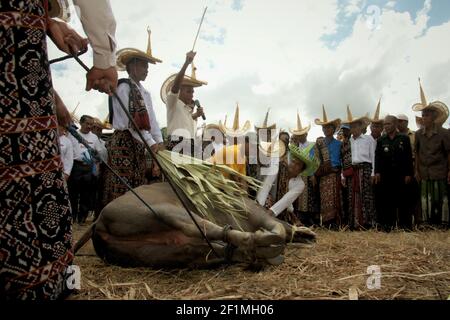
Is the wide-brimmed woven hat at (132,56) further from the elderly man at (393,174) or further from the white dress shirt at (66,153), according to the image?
the elderly man at (393,174)

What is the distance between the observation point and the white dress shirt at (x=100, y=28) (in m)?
1.94

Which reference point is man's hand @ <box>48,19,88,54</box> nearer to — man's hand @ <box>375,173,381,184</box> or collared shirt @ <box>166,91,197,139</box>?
collared shirt @ <box>166,91,197,139</box>

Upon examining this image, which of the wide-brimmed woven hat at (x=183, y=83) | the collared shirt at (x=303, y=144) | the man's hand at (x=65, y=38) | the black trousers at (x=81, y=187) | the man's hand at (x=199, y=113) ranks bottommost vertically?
the black trousers at (x=81, y=187)

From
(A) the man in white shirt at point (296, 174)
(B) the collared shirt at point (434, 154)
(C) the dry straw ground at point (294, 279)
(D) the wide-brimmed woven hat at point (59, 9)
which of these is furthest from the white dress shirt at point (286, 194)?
(D) the wide-brimmed woven hat at point (59, 9)

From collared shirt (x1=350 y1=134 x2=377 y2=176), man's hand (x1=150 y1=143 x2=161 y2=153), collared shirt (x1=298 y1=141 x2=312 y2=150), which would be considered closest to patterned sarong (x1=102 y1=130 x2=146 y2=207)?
man's hand (x1=150 y1=143 x2=161 y2=153)

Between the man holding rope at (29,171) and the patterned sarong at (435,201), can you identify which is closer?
the man holding rope at (29,171)

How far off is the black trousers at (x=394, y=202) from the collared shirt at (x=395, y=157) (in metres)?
0.10

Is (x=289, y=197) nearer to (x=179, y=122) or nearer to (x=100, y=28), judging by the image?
(x=179, y=122)

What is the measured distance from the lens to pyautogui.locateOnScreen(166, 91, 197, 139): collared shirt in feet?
16.4

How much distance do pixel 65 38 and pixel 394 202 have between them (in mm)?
6282

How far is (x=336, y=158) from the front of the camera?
24.8 feet

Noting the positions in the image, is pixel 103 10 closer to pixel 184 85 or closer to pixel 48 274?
pixel 48 274

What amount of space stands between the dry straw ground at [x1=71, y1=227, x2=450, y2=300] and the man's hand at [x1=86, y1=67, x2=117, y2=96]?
41.7 inches
